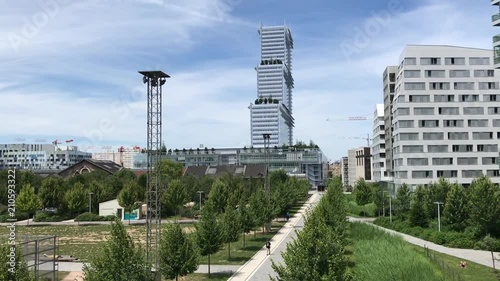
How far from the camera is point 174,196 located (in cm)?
8038

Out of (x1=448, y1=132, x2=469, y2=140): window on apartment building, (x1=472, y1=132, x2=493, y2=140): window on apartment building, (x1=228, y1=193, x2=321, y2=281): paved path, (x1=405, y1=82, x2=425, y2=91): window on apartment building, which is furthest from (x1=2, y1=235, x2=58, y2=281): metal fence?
(x1=472, y1=132, x2=493, y2=140): window on apartment building

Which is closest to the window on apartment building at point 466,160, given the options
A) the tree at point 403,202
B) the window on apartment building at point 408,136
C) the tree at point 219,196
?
the window on apartment building at point 408,136

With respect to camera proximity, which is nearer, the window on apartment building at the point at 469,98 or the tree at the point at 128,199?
the tree at the point at 128,199

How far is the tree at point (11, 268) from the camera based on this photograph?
16.9m

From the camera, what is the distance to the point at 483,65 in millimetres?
79625

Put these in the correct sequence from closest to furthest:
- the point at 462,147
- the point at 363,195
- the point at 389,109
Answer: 1. the point at 462,147
2. the point at 363,195
3. the point at 389,109

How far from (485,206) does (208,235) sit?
99.5 ft

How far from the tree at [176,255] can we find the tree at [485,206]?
3278 cm

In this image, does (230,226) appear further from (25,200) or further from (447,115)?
(447,115)

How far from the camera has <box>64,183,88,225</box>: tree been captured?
265ft

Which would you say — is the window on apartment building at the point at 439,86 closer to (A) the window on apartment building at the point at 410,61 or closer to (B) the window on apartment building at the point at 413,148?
(A) the window on apartment building at the point at 410,61

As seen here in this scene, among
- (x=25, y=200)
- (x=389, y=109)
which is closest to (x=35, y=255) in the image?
(x=25, y=200)

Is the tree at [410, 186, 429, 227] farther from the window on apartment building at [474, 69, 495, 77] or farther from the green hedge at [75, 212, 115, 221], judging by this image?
the green hedge at [75, 212, 115, 221]

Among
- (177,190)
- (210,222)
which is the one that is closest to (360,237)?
(210,222)
